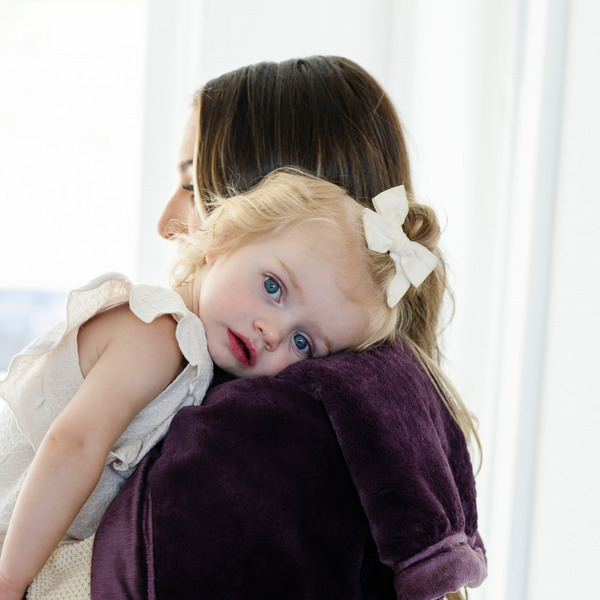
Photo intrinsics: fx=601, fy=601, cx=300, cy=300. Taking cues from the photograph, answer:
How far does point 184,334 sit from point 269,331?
0.44 feet

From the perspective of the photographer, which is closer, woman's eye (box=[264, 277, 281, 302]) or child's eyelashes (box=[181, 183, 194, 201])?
woman's eye (box=[264, 277, 281, 302])

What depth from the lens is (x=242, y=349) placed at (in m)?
0.87

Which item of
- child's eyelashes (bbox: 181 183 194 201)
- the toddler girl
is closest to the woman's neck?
the toddler girl

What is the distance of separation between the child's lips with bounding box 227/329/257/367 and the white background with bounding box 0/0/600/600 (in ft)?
1.74

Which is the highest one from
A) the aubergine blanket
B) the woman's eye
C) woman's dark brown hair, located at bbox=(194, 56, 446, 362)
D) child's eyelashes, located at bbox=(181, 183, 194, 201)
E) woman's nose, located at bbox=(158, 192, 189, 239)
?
woman's dark brown hair, located at bbox=(194, 56, 446, 362)

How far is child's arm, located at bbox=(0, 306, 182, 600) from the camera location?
2.05ft

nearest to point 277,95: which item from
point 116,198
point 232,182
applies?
point 232,182

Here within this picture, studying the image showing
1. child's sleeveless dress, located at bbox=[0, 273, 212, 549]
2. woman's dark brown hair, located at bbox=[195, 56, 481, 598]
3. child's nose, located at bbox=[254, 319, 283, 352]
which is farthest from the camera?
woman's dark brown hair, located at bbox=[195, 56, 481, 598]

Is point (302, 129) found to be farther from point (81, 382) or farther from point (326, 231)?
point (81, 382)

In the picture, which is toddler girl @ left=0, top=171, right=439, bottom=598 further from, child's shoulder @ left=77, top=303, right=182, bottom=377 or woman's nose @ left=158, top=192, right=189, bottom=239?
woman's nose @ left=158, top=192, right=189, bottom=239

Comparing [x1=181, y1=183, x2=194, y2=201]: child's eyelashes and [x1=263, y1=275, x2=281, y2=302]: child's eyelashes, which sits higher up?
[x1=181, y1=183, x2=194, y2=201]: child's eyelashes

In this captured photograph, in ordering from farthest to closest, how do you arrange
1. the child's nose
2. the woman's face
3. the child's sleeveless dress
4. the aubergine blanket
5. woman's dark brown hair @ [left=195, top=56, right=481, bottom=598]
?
the woman's face < woman's dark brown hair @ [left=195, top=56, right=481, bottom=598] < the child's nose < the child's sleeveless dress < the aubergine blanket

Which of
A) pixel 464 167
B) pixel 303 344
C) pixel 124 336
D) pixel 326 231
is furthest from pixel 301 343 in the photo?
pixel 464 167

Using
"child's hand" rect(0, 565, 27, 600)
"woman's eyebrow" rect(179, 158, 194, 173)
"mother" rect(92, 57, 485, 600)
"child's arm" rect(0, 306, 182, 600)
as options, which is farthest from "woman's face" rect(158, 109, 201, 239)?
"child's hand" rect(0, 565, 27, 600)
